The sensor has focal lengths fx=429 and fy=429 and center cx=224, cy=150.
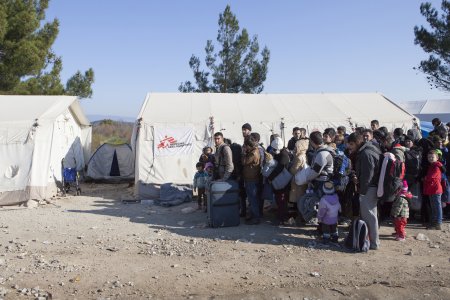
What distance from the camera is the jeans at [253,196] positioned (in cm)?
817

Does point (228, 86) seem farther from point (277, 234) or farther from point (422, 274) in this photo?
point (422, 274)

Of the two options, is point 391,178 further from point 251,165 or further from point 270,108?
point 270,108

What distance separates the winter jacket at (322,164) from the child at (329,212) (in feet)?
0.55

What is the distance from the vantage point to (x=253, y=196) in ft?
26.8

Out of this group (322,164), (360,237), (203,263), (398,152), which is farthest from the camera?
(398,152)

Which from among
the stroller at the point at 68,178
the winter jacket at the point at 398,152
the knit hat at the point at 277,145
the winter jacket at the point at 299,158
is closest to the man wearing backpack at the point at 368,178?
the winter jacket at the point at 398,152

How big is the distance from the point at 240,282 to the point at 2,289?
292 centimetres

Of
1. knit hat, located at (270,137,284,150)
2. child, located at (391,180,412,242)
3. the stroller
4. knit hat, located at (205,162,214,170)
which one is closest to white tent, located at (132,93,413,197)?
the stroller

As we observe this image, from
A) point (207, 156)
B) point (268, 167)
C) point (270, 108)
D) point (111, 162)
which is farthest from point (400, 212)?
point (111, 162)

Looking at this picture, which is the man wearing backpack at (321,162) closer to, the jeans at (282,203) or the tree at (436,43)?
the jeans at (282,203)

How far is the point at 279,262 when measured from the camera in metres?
6.14

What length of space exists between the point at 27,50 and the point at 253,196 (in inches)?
495

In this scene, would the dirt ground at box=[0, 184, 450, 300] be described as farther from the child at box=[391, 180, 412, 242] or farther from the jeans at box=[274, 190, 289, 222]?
the jeans at box=[274, 190, 289, 222]

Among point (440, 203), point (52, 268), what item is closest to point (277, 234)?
point (440, 203)
